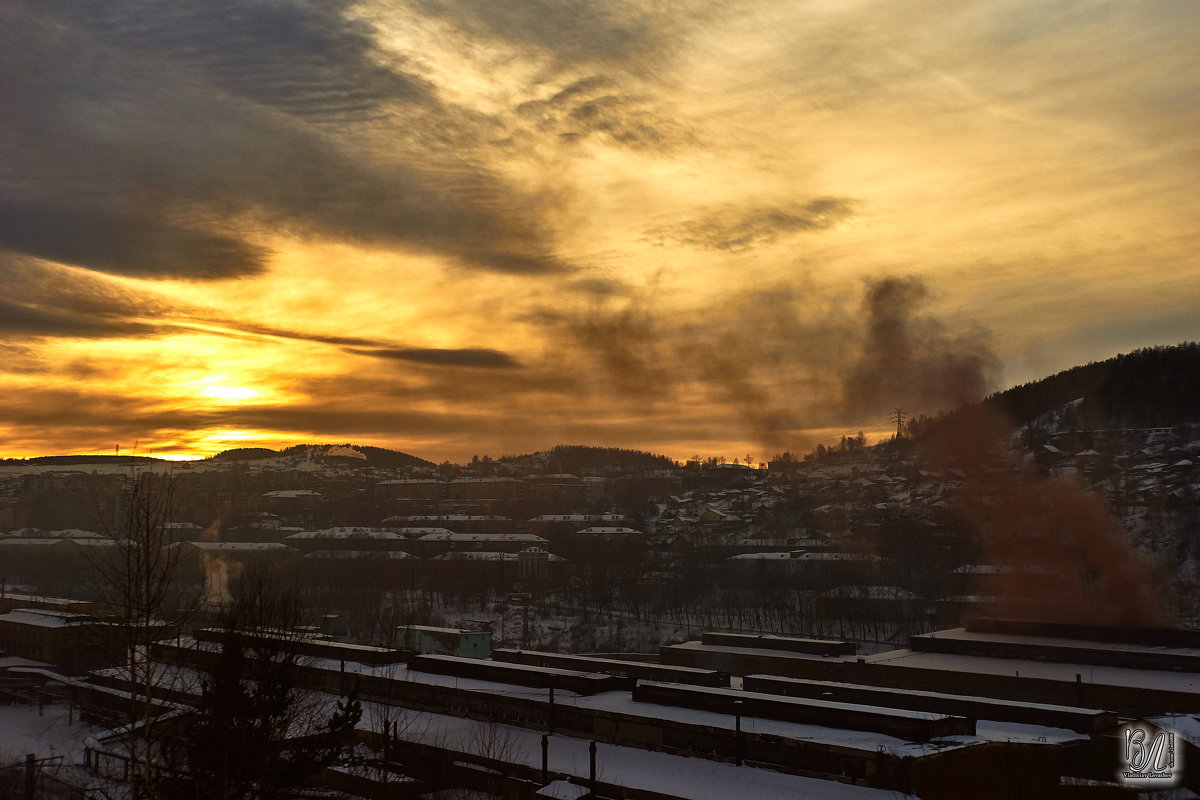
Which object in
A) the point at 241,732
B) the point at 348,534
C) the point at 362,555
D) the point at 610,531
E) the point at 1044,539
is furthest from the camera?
the point at 348,534

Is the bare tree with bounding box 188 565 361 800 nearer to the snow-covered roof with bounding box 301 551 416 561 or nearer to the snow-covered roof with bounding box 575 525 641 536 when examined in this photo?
the snow-covered roof with bounding box 301 551 416 561

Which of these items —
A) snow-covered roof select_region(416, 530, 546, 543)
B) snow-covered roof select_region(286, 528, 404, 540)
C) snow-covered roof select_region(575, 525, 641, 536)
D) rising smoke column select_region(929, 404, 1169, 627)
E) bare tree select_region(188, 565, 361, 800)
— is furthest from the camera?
snow-covered roof select_region(286, 528, 404, 540)

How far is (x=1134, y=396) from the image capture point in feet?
424

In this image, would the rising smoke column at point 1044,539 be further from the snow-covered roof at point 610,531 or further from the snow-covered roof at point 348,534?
the snow-covered roof at point 348,534

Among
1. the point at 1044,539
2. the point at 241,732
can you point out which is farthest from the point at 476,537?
the point at 241,732

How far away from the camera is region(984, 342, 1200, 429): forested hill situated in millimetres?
123062

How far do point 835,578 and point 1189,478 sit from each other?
36.8 metres

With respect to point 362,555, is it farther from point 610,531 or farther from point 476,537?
point 610,531

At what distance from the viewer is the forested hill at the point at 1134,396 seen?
123062mm

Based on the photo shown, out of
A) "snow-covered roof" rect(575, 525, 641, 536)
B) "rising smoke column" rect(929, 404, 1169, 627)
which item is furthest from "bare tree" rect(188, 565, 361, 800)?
"snow-covered roof" rect(575, 525, 641, 536)

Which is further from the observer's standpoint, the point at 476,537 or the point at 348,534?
the point at 348,534

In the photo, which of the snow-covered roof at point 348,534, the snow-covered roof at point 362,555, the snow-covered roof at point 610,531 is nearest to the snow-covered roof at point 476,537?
the snow-covered roof at point 348,534

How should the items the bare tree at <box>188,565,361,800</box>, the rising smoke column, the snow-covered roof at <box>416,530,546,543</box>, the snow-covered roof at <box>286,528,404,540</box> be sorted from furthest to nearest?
the snow-covered roof at <box>286,528,404,540</box> < the snow-covered roof at <box>416,530,546,543</box> < the rising smoke column < the bare tree at <box>188,565,361,800</box>

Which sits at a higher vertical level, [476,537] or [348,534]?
[348,534]
